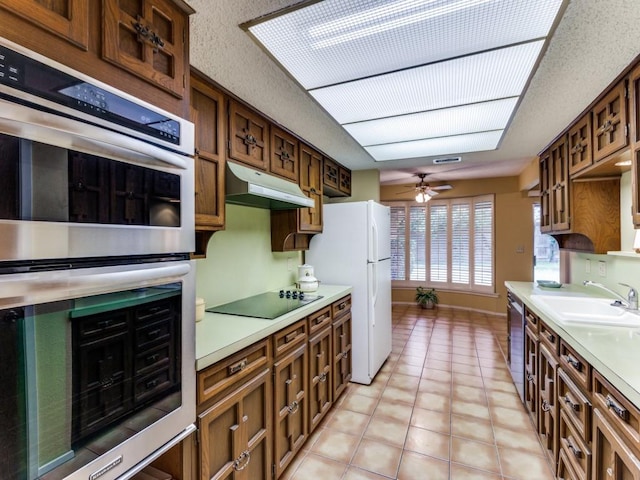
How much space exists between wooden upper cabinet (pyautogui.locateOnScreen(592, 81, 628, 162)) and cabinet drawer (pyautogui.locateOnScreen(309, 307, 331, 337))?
2.07m

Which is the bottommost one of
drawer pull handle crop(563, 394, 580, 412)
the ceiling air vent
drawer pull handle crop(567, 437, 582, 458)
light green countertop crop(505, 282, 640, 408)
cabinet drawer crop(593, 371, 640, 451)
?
drawer pull handle crop(567, 437, 582, 458)

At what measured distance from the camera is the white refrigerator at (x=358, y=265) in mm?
3027

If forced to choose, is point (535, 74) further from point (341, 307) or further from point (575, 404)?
point (341, 307)

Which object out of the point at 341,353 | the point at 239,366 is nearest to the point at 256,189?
the point at 239,366

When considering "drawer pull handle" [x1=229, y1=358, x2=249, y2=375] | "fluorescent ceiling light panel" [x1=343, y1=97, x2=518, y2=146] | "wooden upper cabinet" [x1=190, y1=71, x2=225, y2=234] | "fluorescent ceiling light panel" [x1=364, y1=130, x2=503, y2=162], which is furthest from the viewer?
"fluorescent ceiling light panel" [x1=364, y1=130, x2=503, y2=162]

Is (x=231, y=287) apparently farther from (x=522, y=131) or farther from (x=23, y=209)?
(x=522, y=131)

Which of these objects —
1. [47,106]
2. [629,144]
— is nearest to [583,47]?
[629,144]

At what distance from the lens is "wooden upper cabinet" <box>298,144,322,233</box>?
2809 mm

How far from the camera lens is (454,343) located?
4.12 meters

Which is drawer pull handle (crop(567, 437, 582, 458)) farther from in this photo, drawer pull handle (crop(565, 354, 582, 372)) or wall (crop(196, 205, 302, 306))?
wall (crop(196, 205, 302, 306))

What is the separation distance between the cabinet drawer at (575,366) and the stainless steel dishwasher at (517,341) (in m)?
0.92

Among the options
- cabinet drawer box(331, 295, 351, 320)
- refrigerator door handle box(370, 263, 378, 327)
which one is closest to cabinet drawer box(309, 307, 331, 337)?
cabinet drawer box(331, 295, 351, 320)

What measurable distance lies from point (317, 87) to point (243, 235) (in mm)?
1241

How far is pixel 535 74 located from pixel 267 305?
211 centimetres
